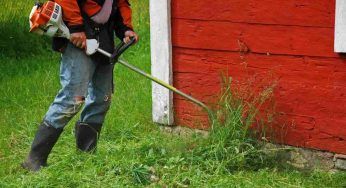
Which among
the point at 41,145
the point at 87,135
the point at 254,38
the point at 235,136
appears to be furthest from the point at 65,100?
the point at 254,38

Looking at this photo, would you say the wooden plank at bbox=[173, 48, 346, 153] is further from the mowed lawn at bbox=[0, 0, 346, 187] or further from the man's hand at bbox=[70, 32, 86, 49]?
the man's hand at bbox=[70, 32, 86, 49]

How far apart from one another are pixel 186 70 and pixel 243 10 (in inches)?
27.2

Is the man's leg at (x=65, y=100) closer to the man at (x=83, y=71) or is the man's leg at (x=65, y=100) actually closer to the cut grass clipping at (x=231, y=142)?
the man at (x=83, y=71)

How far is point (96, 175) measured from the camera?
4496 mm

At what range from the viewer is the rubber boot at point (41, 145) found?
4633 millimetres

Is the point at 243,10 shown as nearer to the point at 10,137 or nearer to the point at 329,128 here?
the point at 329,128

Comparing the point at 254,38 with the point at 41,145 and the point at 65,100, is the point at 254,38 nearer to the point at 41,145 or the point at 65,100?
the point at 65,100

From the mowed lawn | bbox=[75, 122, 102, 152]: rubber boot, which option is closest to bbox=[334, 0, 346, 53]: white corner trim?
the mowed lawn

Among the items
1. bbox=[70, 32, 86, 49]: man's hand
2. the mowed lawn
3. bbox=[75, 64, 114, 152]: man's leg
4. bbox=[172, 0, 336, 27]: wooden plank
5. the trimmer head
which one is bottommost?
the mowed lawn

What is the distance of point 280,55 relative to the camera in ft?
15.6

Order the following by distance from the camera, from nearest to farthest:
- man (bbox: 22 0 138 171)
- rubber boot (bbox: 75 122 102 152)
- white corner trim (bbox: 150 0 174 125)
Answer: man (bbox: 22 0 138 171) → rubber boot (bbox: 75 122 102 152) → white corner trim (bbox: 150 0 174 125)

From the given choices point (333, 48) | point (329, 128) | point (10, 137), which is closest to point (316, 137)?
point (329, 128)

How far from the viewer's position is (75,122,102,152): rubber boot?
493 centimetres

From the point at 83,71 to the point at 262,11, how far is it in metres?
1.25
